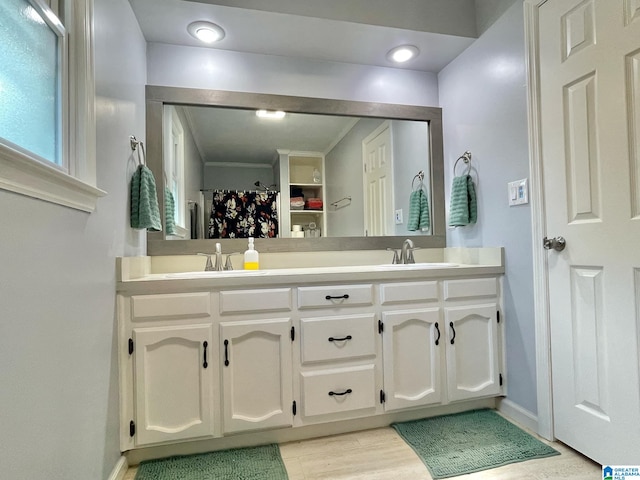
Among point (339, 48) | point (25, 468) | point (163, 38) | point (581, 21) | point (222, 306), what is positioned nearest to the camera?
point (25, 468)

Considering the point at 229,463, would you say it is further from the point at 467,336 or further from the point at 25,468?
the point at 467,336

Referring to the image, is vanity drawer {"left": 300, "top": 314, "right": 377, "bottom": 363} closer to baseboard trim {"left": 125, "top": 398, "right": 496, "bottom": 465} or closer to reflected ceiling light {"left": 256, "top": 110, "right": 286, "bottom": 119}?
Result: baseboard trim {"left": 125, "top": 398, "right": 496, "bottom": 465}

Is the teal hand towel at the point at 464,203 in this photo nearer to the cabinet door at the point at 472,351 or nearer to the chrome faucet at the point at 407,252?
the chrome faucet at the point at 407,252

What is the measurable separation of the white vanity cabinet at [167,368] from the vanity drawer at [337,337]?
1.42 ft

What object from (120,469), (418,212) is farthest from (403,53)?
(120,469)

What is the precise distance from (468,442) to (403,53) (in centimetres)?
220

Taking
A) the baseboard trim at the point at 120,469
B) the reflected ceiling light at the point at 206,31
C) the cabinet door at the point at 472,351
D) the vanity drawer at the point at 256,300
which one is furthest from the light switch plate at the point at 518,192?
the baseboard trim at the point at 120,469

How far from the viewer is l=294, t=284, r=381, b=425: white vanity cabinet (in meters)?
1.63

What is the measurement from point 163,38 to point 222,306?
1.55 meters

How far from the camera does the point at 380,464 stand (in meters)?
1.48

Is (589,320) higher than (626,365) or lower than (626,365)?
higher

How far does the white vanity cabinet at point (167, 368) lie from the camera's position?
4.81 feet

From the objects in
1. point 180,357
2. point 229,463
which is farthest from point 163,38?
point 229,463

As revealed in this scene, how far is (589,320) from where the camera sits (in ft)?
4.68
